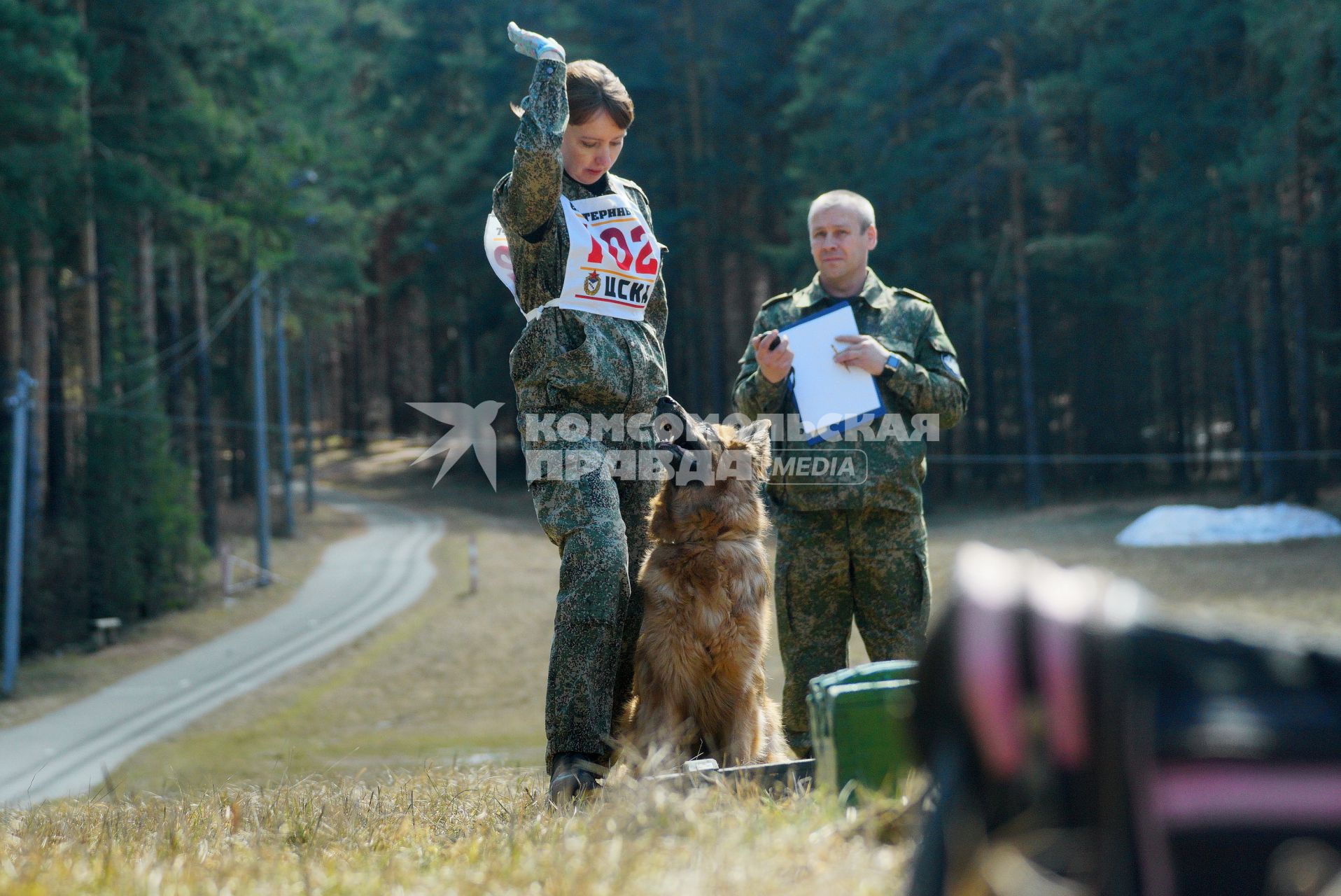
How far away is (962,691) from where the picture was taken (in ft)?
5.08

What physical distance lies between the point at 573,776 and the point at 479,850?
1.22 meters

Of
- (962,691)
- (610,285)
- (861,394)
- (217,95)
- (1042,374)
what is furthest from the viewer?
(1042,374)

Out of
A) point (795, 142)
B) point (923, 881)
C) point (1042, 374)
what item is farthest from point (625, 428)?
point (1042, 374)

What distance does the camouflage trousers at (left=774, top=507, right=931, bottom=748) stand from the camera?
5156 millimetres

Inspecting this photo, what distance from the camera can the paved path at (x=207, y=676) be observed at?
13195 mm

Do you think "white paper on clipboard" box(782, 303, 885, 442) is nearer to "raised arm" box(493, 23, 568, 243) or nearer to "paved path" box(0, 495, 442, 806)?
"raised arm" box(493, 23, 568, 243)

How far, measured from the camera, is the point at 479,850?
2.60 m

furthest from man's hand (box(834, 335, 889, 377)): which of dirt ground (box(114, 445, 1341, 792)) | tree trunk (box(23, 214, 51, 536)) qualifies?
tree trunk (box(23, 214, 51, 536))

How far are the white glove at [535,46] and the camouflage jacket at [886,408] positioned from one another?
1.68m

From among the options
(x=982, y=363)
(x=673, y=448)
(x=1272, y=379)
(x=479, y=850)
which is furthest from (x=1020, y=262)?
(x=479, y=850)

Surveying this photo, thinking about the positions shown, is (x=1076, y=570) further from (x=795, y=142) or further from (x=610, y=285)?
(x=795, y=142)

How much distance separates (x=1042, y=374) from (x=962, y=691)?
131 ft

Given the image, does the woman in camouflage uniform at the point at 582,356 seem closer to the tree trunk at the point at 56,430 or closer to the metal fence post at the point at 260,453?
the tree trunk at the point at 56,430

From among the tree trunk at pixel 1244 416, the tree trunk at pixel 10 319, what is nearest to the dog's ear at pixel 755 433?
the tree trunk at pixel 10 319
